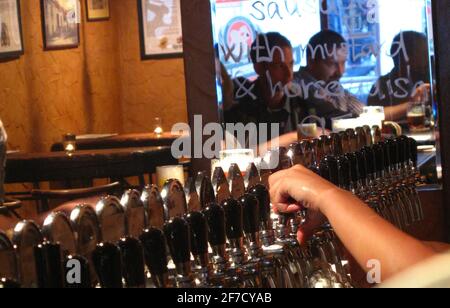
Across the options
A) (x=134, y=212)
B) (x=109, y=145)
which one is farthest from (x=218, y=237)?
(x=109, y=145)

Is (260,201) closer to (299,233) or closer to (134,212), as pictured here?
(299,233)

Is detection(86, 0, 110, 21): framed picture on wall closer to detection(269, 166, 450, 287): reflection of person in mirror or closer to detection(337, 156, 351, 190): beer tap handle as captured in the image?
detection(337, 156, 351, 190): beer tap handle

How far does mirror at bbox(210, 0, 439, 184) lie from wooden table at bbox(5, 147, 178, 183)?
13.8ft

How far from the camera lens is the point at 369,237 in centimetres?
149

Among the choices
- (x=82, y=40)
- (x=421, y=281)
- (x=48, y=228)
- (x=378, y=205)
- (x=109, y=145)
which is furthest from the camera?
(x=82, y=40)

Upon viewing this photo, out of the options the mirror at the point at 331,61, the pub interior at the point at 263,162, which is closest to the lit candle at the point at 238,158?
the pub interior at the point at 263,162

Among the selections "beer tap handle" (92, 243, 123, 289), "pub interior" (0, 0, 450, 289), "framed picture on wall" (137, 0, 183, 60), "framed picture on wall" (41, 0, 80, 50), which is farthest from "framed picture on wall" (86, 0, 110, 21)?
"beer tap handle" (92, 243, 123, 289)

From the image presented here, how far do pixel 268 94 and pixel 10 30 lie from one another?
17.3ft

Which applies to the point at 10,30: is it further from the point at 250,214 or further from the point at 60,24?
the point at 250,214

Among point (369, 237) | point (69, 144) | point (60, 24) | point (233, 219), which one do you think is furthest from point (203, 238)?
point (60, 24)

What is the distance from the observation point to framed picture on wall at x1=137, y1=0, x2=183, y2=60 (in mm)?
11633

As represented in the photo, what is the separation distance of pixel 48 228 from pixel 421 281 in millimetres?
522

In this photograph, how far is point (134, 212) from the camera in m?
1.28

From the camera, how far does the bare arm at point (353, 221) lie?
1.44 meters
